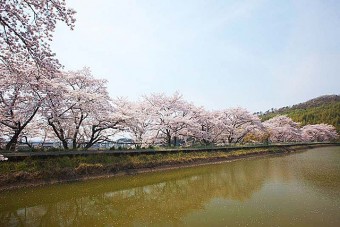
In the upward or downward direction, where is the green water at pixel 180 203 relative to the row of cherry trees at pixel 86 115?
downward

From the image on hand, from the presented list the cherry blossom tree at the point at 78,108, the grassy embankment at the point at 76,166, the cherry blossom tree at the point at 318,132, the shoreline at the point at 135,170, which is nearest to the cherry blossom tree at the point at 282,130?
the cherry blossom tree at the point at 318,132

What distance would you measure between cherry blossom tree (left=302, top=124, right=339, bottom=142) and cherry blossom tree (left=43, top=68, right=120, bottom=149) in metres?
60.4

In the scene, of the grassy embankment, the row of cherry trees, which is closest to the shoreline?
the grassy embankment

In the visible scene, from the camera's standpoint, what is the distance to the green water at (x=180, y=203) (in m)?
9.01

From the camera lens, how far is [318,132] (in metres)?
69.6

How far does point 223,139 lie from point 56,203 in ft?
108

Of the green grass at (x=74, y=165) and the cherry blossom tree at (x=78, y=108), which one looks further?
the cherry blossom tree at (x=78, y=108)

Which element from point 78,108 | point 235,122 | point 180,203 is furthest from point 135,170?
point 235,122

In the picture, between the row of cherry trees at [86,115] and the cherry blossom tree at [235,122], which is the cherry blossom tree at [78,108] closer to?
the row of cherry trees at [86,115]

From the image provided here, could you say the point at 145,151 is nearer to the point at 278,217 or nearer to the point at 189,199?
the point at 189,199

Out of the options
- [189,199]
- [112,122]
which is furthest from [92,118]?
[189,199]

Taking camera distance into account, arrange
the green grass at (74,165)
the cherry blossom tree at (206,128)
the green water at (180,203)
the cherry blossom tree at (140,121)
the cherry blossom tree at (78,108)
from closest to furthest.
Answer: the green water at (180,203), the green grass at (74,165), the cherry blossom tree at (78,108), the cherry blossom tree at (140,121), the cherry blossom tree at (206,128)

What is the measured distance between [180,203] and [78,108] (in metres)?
11.3

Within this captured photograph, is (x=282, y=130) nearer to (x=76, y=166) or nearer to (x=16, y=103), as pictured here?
(x=76, y=166)
